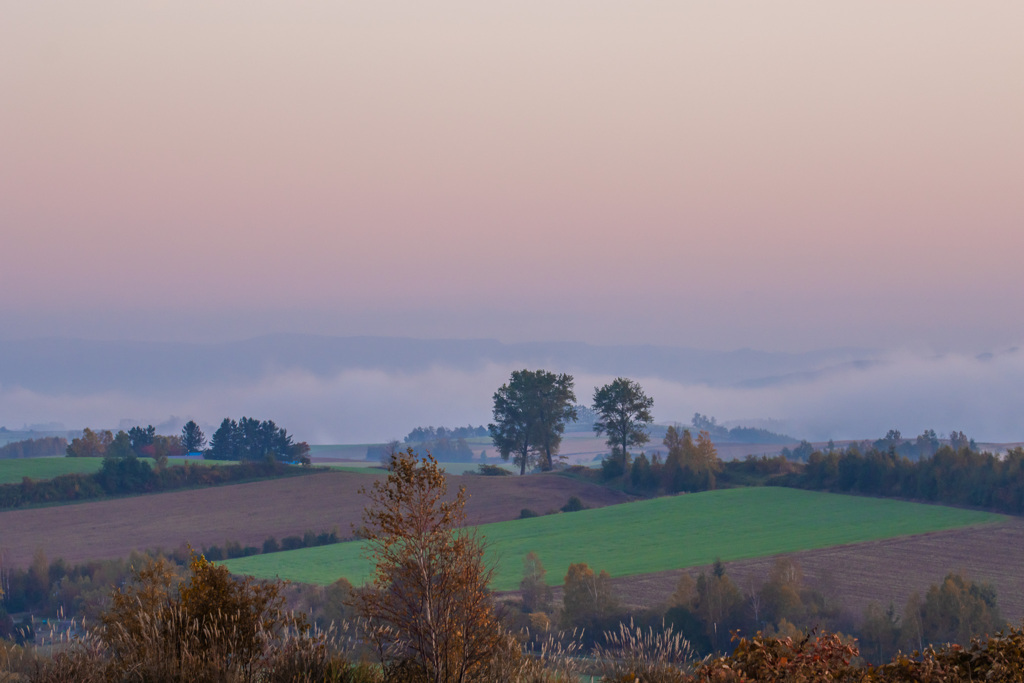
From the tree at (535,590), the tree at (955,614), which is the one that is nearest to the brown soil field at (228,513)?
the tree at (535,590)

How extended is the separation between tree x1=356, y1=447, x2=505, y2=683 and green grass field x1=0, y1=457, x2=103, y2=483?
79263 mm

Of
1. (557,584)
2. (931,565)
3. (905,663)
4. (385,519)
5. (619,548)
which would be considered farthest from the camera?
(619,548)

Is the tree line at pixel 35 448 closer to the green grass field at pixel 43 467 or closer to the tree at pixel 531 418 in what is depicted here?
the green grass field at pixel 43 467

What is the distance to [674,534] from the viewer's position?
2415 inches

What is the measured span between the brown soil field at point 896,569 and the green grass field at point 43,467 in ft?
187

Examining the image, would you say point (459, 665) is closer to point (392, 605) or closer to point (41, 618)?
point (392, 605)

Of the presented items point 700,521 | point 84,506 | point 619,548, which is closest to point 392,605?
point 619,548

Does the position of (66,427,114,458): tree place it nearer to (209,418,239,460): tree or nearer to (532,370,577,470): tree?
(209,418,239,460): tree

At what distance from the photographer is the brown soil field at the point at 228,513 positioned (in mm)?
62531

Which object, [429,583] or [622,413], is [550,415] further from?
[429,583]

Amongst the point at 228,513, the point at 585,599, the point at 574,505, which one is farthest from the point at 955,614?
the point at 228,513

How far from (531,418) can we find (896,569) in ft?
176

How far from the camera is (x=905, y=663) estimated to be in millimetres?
9375

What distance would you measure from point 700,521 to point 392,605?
189 feet
